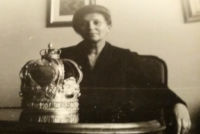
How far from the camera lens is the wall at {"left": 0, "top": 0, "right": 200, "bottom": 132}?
1.00 m

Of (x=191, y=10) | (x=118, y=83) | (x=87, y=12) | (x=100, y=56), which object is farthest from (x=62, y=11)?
(x=191, y=10)

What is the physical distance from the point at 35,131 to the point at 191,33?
2.15 feet

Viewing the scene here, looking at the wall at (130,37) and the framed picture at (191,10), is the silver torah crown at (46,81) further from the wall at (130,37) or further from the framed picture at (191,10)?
the framed picture at (191,10)

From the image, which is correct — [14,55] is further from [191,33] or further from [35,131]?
[191,33]

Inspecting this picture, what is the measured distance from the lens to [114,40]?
1068 millimetres

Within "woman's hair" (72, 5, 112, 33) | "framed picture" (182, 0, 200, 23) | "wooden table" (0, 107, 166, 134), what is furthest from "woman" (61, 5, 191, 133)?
"wooden table" (0, 107, 166, 134)

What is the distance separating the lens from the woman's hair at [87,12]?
1.07 m

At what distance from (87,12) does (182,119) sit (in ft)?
1.71

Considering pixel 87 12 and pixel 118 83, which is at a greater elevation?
pixel 87 12

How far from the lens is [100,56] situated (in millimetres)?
1077

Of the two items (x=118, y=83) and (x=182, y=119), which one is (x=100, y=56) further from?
(x=182, y=119)

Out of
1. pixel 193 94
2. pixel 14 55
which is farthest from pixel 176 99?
pixel 14 55

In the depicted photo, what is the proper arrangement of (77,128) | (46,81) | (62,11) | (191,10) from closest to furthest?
(77,128) < (46,81) < (191,10) < (62,11)

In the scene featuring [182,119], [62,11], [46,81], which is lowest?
[182,119]
